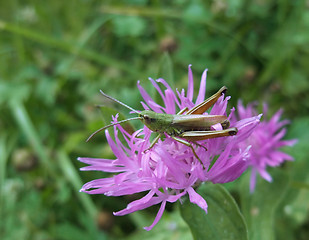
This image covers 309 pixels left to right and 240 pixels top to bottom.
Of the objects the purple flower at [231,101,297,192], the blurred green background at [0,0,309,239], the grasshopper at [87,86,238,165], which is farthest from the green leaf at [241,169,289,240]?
the grasshopper at [87,86,238,165]

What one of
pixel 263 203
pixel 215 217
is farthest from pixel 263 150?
pixel 215 217

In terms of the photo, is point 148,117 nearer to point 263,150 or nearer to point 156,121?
point 156,121

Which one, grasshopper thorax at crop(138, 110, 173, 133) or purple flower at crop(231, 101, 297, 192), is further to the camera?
purple flower at crop(231, 101, 297, 192)

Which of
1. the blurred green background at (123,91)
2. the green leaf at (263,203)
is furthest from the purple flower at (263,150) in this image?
the blurred green background at (123,91)

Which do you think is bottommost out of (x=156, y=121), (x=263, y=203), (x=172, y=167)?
(x=263, y=203)

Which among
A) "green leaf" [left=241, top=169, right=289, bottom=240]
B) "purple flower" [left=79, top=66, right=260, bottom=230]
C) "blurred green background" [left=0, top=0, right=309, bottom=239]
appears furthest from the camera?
"blurred green background" [left=0, top=0, right=309, bottom=239]

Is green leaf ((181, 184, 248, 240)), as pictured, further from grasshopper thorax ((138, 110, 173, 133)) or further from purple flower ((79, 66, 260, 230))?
grasshopper thorax ((138, 110, 173, 133))

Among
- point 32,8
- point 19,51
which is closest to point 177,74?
point 19,51
